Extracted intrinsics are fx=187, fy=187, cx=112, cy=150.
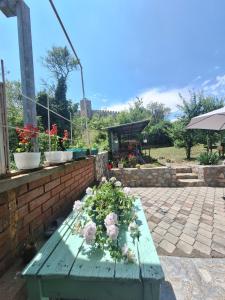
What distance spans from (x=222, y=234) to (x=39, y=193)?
2921 mm

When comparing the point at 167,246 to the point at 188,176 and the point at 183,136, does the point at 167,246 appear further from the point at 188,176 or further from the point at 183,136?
the point at 183,136

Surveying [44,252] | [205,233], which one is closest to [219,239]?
[205,233]

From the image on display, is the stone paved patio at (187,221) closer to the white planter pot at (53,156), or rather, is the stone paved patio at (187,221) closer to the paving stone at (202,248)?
the paving stone at (202,248)

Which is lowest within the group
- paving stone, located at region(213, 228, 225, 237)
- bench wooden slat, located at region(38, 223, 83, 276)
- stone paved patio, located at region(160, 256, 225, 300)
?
paving stone, located at region(213, 228, 225, 237)

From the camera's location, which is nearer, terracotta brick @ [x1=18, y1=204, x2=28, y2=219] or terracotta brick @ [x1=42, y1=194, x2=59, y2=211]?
terracotta brick @ [x1=18, y1=204, x2=28, y2=219]

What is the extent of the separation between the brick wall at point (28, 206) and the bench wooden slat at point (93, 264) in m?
0.55

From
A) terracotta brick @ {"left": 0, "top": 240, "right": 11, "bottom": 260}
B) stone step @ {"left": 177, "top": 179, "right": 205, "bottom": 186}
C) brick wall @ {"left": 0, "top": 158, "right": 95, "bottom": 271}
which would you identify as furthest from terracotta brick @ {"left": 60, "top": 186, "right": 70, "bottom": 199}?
stone step @ {"left": 177, "top": 179, "right": 205, "bottom": 186}

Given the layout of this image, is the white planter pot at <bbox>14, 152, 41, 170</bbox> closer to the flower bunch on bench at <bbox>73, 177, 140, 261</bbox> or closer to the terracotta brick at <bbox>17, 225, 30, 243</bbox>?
the terracotta brick at <bbox>17, 225, 30, 243</bbox>

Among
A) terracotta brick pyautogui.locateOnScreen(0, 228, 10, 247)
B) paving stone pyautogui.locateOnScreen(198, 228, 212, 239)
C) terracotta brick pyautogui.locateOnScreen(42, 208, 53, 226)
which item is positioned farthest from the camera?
paving stone pyautogui.locateOnScreen(198, 228, 212, 239)

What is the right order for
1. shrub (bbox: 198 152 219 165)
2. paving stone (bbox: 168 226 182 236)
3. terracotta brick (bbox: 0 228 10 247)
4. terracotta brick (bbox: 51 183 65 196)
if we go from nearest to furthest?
1. terracotta brick (bbox: 0 228 10 247)
2. terracotta brick (bbox: 51 183 65 196)
3. paving stone (bbox: 168 226 182 236)
4. shrub (bbox: 198 152 219 165)

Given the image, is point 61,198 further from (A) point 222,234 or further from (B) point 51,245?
(A) point 222,234

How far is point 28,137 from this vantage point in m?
1.82

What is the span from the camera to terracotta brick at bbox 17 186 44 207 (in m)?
1.58

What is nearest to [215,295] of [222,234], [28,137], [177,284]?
[177,284]
